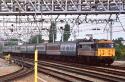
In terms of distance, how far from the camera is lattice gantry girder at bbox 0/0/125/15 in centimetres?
4391

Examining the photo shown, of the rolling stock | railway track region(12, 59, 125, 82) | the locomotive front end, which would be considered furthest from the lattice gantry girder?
railway track region(12, 59, 125, 82)

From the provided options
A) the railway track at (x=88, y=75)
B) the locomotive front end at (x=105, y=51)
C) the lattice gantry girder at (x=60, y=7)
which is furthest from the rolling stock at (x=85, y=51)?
the railway track at (x=88, y=75)

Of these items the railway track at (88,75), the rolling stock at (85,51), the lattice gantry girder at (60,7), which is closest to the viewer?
the railway track at (88,75)

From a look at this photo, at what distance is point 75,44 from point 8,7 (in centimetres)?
939

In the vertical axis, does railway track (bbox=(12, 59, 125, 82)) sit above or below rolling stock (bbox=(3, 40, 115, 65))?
below

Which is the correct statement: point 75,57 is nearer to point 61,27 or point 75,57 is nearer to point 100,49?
point 100,49

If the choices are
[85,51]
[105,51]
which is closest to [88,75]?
[105,51]

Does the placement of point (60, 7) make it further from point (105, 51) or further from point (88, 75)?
point (88, 75)

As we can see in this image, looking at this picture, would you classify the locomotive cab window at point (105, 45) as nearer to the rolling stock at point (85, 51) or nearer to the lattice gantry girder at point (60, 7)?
the rolling stock at point (85, 51)

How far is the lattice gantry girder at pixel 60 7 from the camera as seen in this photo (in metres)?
43.9

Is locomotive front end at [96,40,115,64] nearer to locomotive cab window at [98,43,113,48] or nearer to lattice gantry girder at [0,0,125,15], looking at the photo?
locomotive cab window at [98,43,113,48]

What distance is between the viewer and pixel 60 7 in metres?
45.3

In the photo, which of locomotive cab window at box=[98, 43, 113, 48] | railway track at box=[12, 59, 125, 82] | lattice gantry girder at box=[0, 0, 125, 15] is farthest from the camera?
lattice gantry girder at box=[0, 0, 125, 15]

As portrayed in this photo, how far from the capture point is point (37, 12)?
145 feet
